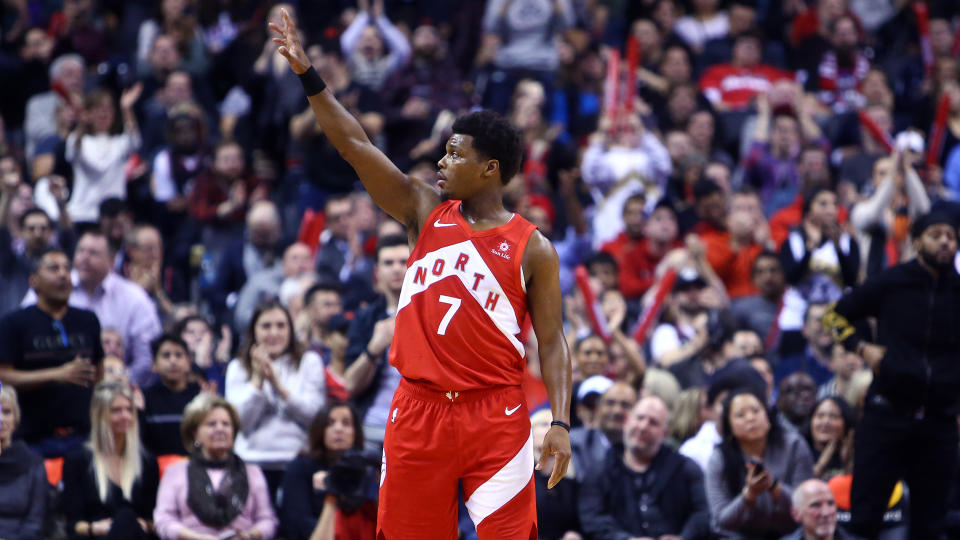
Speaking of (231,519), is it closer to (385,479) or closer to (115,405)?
(115,405)

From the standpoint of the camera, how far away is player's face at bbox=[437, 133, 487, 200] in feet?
17.1

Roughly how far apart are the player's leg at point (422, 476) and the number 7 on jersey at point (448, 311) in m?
0.28

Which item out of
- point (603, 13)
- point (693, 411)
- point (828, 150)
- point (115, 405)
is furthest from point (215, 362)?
point (603, 13)

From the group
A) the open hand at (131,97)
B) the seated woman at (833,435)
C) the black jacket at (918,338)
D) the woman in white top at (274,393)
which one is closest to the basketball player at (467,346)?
the black jacket at (918,338)

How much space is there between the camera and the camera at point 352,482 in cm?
790

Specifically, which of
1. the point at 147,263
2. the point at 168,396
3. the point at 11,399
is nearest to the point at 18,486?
the point at 11,399

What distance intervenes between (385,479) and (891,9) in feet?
44.7

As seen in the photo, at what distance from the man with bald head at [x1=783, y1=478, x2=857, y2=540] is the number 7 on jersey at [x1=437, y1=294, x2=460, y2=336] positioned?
3659 millimetres

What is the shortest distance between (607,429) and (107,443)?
10.4ft

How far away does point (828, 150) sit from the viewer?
14.1 m

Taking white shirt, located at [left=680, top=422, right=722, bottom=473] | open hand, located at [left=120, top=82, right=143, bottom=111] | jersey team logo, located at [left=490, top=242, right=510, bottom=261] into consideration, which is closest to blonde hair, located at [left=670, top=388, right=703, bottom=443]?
white shirt, located at [left=680, top=422, right=722, bottom=473]

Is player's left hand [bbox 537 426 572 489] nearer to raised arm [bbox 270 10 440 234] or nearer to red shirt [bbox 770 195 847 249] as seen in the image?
raised arm [bbox 270 10 440 234]

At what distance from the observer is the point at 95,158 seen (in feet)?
41.5

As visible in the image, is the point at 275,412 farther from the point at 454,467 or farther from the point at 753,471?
the point at 454,467
